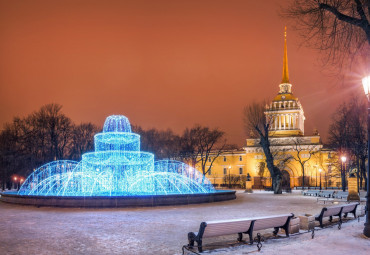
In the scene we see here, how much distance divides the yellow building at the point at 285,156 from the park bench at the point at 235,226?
→ 54.1 metres

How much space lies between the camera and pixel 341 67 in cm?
1114

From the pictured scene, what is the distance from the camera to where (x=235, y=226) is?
859 centimetres

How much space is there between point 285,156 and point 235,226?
67308 millimetres

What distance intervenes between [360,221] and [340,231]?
311 cm

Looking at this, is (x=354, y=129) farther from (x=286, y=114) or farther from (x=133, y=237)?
(x=286, y=114)

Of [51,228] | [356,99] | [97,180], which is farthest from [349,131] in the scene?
[51,228]

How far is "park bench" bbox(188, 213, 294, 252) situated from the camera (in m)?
8.08

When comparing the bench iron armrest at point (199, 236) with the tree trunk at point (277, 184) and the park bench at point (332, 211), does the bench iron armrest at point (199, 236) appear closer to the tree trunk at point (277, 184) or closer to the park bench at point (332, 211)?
the park bench at point (332, 211)

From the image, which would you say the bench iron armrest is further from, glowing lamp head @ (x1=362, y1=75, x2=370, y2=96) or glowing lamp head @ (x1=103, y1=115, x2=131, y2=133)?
glowing lamp head @ (x1=103, y1=115, x2=131, y2=133)

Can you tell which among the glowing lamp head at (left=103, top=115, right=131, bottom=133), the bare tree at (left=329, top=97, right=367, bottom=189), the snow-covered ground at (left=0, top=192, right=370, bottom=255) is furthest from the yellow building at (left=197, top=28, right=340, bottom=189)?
the snow-covered ground at (left=0, top=192, right=370, bottom=255)

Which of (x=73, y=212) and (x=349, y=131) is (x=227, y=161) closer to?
(x=349, y=131)

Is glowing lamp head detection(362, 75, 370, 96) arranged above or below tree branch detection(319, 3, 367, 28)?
below

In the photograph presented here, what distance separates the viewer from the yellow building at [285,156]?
7056cm

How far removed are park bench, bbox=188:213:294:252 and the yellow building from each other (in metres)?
54.1
